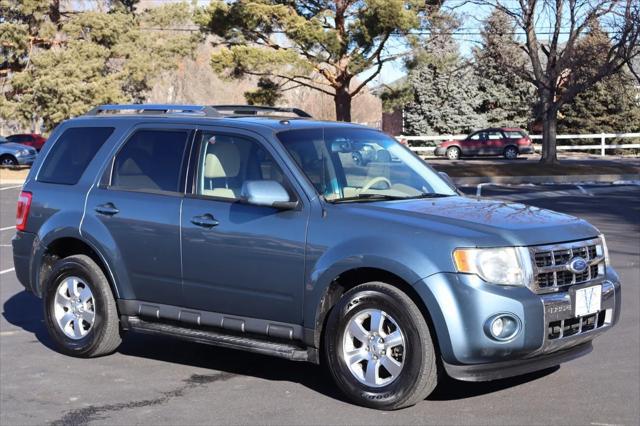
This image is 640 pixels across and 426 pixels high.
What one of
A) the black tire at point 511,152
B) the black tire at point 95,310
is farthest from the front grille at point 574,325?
the black tire at point 511,152

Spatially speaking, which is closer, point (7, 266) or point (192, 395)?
point (192, 395)

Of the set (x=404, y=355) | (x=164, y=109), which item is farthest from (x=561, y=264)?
(x=164, y=109)

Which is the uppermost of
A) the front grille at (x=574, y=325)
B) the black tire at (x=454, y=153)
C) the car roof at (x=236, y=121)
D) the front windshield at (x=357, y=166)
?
the car roof at (x=236, y=121)

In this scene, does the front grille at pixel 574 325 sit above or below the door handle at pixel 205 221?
below

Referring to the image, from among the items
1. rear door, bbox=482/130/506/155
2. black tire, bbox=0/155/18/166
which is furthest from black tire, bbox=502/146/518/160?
black tire, bbox=0/155/18/166

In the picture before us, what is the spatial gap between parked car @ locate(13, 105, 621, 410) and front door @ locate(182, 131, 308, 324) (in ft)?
0.03

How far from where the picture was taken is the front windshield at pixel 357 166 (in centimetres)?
654

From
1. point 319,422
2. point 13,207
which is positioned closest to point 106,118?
point 319,422

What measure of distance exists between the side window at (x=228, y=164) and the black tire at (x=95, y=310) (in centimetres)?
114

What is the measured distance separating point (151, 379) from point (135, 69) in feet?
126

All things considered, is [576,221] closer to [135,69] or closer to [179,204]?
[179,204]

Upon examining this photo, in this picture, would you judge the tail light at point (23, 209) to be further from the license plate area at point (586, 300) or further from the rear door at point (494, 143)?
the rear door at point (494, 143)

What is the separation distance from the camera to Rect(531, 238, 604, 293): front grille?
5.73 m

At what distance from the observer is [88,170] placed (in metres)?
7.50
